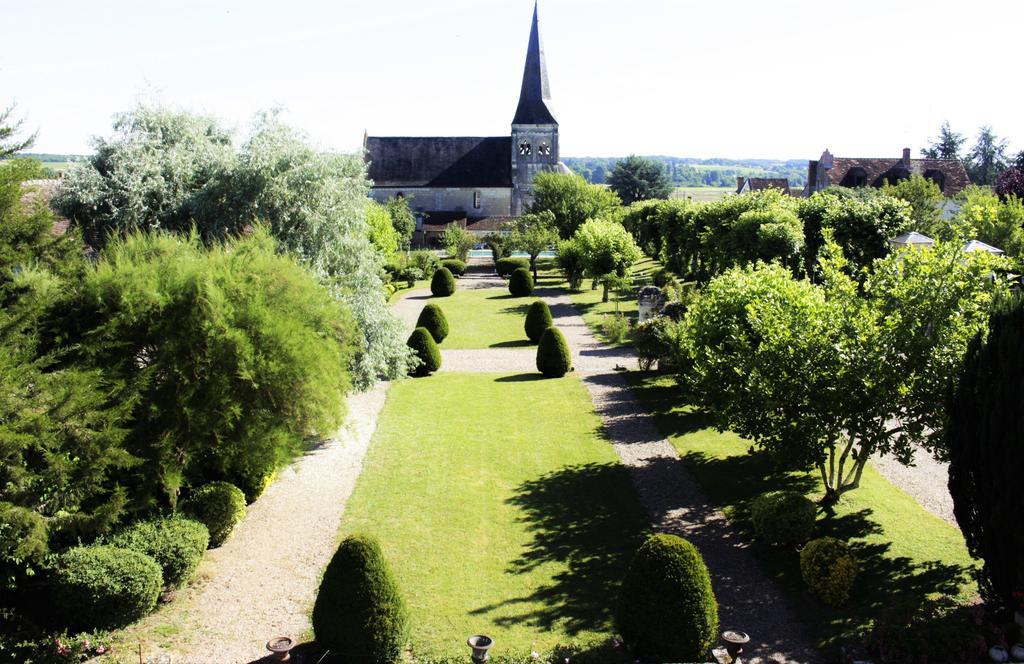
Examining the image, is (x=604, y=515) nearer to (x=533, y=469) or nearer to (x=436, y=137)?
(x=533, y=469)

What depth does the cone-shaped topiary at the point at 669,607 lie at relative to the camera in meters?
10.4

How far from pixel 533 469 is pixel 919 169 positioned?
58367 millimetres

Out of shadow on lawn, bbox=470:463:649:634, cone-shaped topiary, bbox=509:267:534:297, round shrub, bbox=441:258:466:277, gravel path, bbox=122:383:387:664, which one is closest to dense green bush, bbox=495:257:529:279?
round shrub, bbox=441:258:466:277

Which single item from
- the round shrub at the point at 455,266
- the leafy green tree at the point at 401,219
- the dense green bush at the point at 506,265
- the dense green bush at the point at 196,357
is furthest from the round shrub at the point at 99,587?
the leafy green tree at the point at 401,219

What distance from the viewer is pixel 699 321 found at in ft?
54.6

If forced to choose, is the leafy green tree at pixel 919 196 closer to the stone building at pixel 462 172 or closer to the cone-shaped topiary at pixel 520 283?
the cone-shaped topiary at pixel 520 283

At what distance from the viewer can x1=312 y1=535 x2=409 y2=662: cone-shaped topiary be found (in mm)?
10555

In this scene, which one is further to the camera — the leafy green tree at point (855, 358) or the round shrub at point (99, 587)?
the leafy green tree at point (855, 358)

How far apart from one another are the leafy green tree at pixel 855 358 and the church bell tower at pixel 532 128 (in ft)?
197

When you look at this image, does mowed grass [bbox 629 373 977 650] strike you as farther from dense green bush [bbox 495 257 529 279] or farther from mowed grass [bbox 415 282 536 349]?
dense green bush [bbox 495 257 529 279]

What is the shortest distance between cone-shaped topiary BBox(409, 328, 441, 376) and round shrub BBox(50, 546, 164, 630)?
1583 centimetres

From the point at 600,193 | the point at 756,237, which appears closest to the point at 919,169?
the point at 600,193

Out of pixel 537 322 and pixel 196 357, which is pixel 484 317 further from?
pixel 196 357

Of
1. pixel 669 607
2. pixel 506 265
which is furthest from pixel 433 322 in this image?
pixel 506 265
